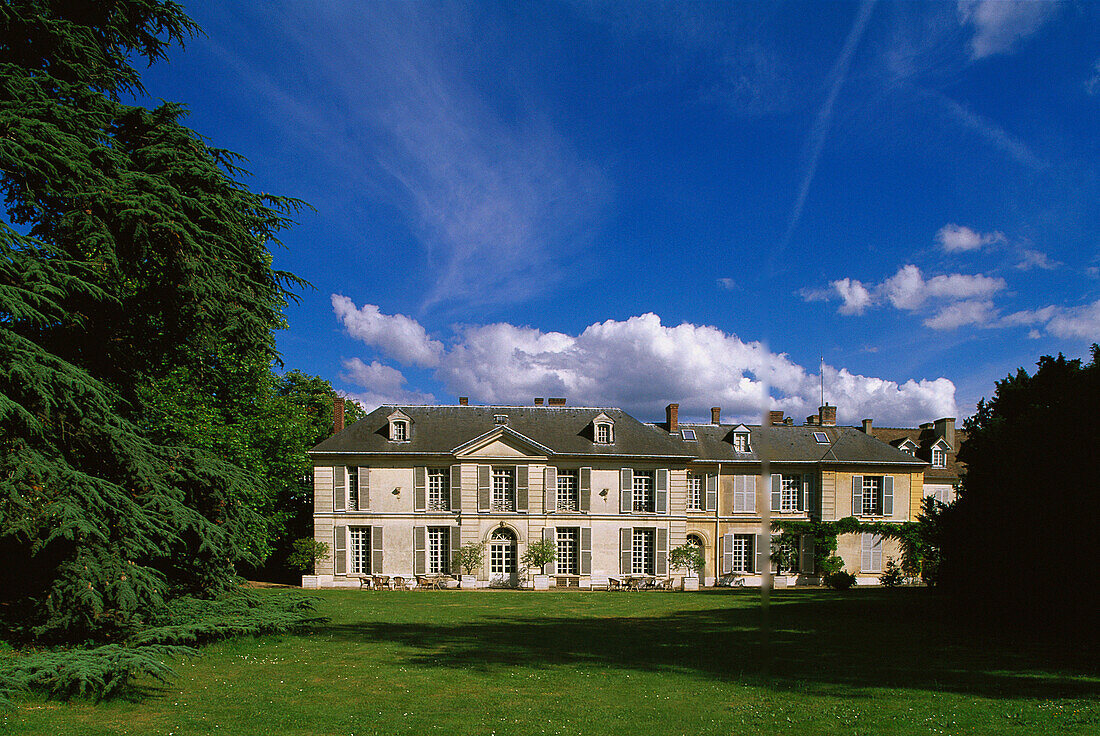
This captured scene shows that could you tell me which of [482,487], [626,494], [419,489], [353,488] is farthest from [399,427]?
[626,494]

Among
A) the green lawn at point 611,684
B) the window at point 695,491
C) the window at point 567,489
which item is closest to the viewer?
the green lawn at point 611,684

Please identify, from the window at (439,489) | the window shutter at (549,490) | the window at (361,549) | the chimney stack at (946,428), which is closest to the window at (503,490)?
the window shutter at (549,490)

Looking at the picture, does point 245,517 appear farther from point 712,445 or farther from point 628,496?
point 712,445

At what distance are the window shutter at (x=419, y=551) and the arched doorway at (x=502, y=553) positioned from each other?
2935 mm

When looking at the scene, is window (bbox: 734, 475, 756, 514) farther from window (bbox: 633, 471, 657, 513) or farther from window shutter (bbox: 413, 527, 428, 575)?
window shutter (bbox: 413, 527, 428, 575)

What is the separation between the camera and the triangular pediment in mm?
28438

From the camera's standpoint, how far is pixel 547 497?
28.9 meters

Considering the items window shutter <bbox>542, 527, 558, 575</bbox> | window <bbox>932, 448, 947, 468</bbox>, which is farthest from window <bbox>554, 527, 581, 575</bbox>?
window <bbox>932, 448, 947, 468</bbox>

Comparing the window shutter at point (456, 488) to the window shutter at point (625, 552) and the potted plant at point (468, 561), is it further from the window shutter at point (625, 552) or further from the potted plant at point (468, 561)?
the window shutter at point (625, 552)

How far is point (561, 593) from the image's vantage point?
25969 millimetres

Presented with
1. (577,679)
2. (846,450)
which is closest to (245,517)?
(577,679)

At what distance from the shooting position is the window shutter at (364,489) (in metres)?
28.5

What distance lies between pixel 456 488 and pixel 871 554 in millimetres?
20165

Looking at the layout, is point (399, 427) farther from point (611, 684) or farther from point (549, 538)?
point (611, 684)
